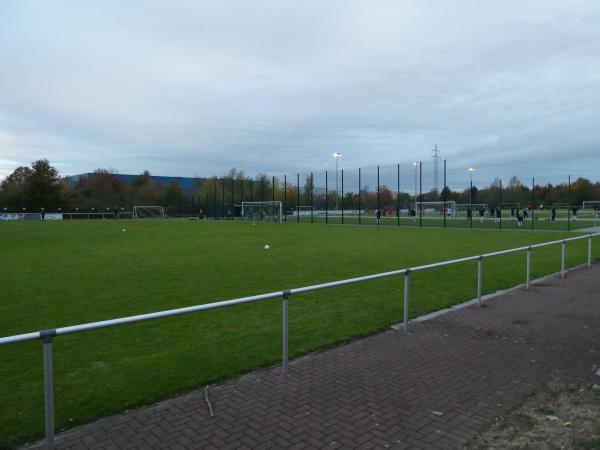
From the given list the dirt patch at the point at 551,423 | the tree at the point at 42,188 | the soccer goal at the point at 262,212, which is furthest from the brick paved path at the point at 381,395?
the tree at the point at 42,188

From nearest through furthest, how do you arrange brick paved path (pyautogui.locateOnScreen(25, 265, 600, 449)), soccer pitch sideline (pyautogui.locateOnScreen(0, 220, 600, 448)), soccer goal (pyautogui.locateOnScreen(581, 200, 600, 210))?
brick paved path (pyautogui.locateOnScreen(25, 265, 600, 449)), soccer pitch sideline (pyautogui.locateOnScreen(0, 220, 600, 448)), soccer goal (pyautogui.locateOnScreen(581, 200, 600, 210))

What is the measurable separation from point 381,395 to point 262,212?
48967 mm

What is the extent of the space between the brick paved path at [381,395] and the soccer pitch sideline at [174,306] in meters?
0.47

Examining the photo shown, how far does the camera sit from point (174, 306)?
811 centimetres

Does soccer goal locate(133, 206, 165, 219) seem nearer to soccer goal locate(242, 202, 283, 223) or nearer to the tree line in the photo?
the tree line

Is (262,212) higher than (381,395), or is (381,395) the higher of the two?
(262,212)

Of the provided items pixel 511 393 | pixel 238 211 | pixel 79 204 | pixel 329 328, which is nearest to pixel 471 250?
pixel 329 328

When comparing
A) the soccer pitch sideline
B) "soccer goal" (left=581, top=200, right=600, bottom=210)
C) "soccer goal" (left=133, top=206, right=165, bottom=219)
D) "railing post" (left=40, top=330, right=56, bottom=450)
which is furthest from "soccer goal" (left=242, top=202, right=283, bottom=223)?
"railing post" (left=40, top=330, right=56, bottom=450)

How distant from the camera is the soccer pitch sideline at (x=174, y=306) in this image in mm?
4586

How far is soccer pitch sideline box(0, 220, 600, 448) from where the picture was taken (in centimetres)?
459

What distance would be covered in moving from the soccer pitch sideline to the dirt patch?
2.50 metres

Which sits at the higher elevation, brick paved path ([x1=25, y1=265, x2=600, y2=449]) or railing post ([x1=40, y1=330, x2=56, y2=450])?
railing post ([x1=40, y1=330, x2=56, y2=450])

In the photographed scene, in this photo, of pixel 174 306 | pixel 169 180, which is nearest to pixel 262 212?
pixel 174 306

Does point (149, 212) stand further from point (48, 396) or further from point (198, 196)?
point (48, 396)
